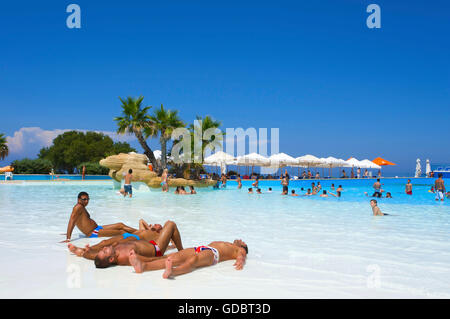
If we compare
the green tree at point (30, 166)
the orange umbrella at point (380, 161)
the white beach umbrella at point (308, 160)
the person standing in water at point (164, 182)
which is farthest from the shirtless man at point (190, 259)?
the orange umbrella at point (380, 161)

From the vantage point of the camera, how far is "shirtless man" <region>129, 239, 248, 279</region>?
4.14 meters

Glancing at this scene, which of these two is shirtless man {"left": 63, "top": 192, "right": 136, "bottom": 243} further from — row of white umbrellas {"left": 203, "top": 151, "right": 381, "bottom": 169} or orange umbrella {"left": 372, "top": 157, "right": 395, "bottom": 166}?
orange umbrella {"left": 372, "top": 157, "right": 395, "bottom": 166}

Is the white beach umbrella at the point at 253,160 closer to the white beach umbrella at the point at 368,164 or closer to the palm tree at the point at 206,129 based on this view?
the palm tree at the point at 206,129

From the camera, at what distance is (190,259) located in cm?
432

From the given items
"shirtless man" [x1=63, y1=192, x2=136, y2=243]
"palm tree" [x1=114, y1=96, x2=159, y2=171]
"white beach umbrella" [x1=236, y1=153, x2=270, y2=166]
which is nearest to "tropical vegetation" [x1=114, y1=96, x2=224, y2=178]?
"palm tree" [x1=114, y1=96, x2=159, y2=171]

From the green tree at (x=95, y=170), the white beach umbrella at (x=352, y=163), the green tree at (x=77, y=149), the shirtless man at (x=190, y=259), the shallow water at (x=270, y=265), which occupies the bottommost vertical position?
the shallow water at (x=270, y=265)

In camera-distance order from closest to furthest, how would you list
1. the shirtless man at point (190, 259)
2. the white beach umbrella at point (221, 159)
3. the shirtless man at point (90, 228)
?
the shirtless man at point (190, 259)
the shirtless man at point (90, 228)
the white beach umbrella at point (221, 159)

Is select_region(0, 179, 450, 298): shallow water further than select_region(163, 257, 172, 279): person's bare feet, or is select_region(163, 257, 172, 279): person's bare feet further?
select_region(163, 257, 172, 279): person's bare feet

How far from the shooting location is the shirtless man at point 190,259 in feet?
13.6

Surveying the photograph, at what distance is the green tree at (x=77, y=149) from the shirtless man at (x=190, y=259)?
135 ft

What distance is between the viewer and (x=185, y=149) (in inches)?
1056

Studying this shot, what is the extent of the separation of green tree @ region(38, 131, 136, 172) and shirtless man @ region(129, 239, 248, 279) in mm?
Answer: 41271

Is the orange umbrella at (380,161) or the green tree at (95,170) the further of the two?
the orange umbrella at (380,161)
